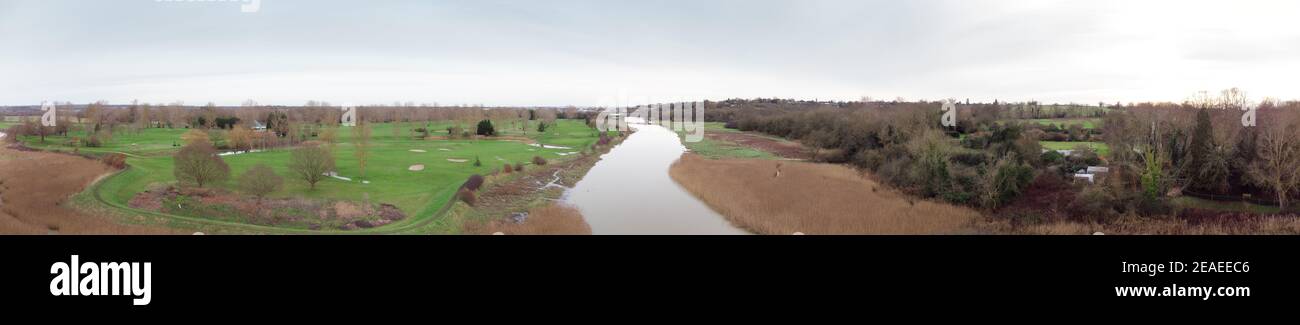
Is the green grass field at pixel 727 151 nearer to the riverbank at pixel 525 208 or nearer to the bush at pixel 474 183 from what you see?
the riverbank at pixel 525 208

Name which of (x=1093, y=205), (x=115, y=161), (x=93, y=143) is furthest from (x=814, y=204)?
(x=93, y=143)

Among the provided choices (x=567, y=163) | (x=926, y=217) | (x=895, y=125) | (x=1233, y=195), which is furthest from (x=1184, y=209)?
(x=567, y=163)

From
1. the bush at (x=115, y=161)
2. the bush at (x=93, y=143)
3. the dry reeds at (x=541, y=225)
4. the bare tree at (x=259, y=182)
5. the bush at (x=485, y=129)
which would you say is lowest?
the dry reeds at (x=541, y=225)

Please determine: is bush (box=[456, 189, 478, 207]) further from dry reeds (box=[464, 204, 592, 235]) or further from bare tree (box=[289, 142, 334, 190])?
bare tree (box=[289, 142, 334, 190])

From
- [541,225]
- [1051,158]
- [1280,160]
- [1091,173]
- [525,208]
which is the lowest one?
[541,225]

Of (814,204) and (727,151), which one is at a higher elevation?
(727,151)

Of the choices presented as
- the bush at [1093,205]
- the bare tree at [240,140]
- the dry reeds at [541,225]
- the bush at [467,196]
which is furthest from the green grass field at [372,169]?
the bush at [1093,205]

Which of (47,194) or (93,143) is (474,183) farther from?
(93,143)
